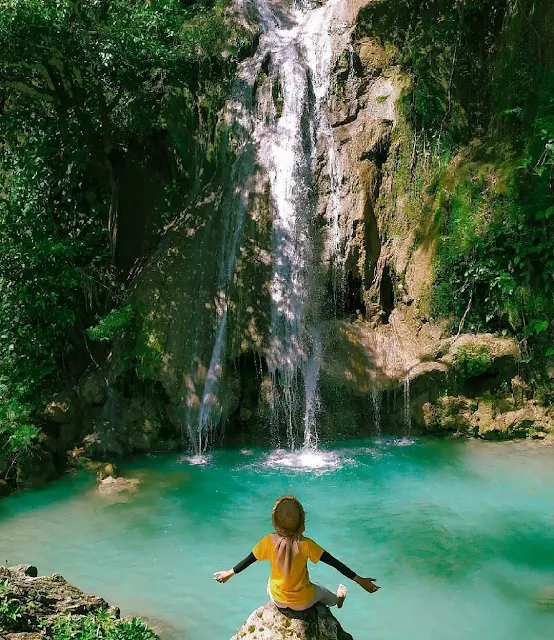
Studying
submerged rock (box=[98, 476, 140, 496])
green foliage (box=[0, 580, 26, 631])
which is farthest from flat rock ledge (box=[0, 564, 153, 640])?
submerged rock (box=[98, 476, 140, 496])

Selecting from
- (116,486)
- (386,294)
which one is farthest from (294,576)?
(386,294)

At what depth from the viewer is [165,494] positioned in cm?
819

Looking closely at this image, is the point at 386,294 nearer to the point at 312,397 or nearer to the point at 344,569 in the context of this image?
the point at 312,397

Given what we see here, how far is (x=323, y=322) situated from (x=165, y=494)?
3.97 meters

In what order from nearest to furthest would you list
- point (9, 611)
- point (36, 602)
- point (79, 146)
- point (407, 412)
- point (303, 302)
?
point (9, 611), point (36, 602), point (407, 412), point (303, 302), point (79, 146)

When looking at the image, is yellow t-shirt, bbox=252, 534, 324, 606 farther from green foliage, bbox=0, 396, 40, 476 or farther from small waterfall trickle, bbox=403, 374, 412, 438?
small waterfall trickle, bbox=403, 374, 412, 438

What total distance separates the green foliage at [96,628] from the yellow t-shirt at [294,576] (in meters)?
1.46

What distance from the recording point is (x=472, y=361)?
379 inches

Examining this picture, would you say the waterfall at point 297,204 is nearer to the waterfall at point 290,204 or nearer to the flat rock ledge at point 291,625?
the waterfall at point 290,204

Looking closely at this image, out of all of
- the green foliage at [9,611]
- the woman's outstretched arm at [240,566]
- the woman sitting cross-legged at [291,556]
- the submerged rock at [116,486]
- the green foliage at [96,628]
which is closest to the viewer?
the woman sitting cross-legged at [291,556]

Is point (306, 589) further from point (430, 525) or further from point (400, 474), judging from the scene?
point (400, 474)

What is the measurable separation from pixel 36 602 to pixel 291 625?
201 cm

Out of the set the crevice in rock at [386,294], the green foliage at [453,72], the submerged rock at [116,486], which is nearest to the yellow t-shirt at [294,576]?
the submerged rock at [116,486]

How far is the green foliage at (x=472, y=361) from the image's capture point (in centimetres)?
961
